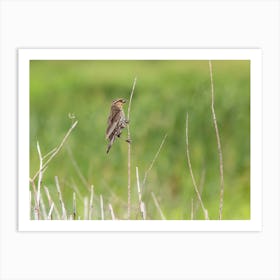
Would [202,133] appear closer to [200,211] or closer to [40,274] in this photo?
[200,211]

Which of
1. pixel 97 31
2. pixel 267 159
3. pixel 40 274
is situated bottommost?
pixel 40 274

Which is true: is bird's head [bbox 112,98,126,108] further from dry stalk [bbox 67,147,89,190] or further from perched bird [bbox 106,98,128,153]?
dry stalk [bbox 67,147,89,190]

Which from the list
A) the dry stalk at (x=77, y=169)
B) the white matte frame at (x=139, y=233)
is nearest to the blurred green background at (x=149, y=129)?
the dry stalk at (x=77, y=169)


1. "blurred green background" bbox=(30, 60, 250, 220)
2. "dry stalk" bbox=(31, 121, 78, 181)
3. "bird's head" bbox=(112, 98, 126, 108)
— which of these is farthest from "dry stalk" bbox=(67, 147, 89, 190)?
"bird's head" bbox=(112, 98, 126, 108)

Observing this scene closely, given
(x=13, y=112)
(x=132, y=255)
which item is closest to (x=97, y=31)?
(x=13, y=112)

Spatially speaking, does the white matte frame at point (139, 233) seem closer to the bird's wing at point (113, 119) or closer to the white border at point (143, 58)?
the white border at point (143, 58)

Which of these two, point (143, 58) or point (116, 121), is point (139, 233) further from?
point (143, 58)

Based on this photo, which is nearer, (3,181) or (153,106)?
(3,181)

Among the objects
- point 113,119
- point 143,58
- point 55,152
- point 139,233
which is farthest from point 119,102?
point 139,233
